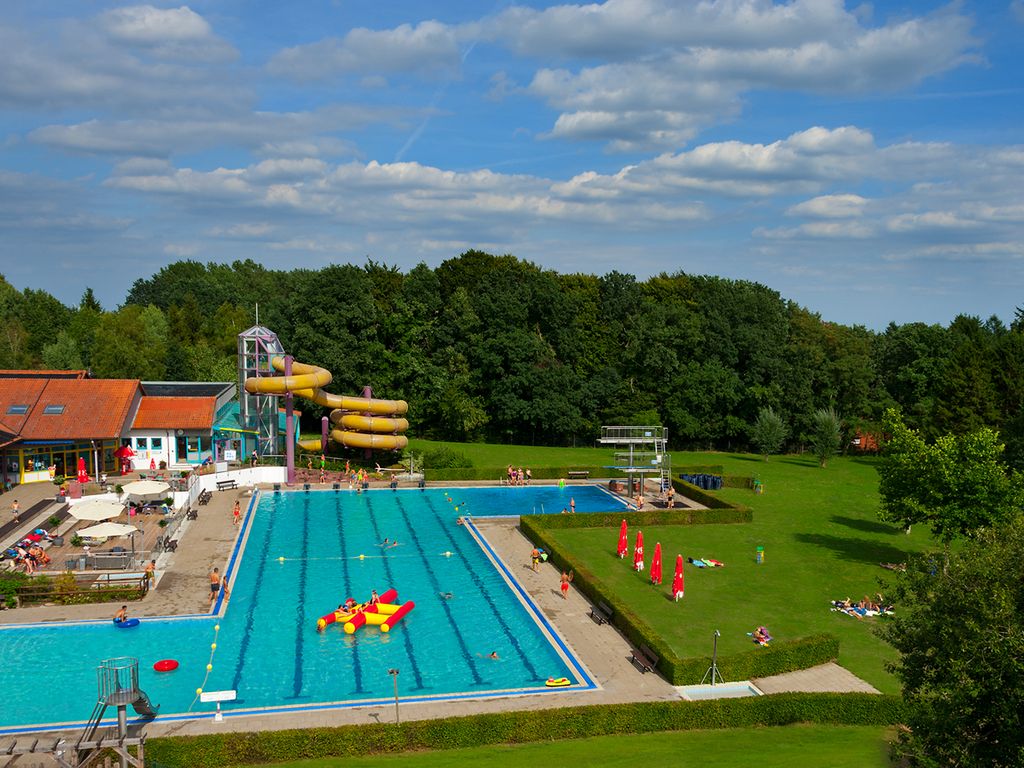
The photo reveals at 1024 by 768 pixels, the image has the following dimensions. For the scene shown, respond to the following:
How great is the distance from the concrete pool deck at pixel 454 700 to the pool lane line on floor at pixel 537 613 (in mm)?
176

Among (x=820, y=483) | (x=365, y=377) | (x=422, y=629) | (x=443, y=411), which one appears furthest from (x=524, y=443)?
(x=422, y=629)

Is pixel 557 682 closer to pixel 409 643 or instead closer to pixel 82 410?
pixel 409 643

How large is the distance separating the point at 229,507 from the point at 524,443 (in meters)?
32.5

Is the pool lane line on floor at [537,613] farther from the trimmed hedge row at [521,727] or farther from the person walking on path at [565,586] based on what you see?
the trimmed hedge row at [521,727]

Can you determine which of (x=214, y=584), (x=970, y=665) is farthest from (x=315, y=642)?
(x=970, y=665)

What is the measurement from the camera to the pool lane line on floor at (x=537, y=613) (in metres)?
23.5

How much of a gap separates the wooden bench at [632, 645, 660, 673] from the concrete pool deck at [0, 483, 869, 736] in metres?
0.24

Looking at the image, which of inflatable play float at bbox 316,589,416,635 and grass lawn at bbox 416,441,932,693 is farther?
inflatable play float at bbox 316,589,416,635

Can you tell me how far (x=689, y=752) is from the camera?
18.8 metres

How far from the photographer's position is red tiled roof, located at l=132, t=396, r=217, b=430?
48.8 m

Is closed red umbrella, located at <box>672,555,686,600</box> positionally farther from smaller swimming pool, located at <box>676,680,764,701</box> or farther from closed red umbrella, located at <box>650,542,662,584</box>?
smaller swimming pool, located at <box>676,680,764,701</box>

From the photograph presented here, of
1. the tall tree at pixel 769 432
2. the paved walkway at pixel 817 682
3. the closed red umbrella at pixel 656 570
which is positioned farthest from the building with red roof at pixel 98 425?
the tall tree at pixel 769 432

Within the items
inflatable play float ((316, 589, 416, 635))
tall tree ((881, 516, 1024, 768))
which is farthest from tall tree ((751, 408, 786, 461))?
tall tree ((881, 516, 1024, 768))

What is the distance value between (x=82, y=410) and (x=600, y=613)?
3405 cm
